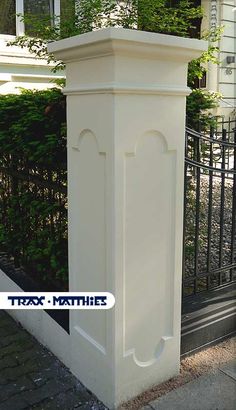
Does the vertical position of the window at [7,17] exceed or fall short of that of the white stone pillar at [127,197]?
it exceeds it

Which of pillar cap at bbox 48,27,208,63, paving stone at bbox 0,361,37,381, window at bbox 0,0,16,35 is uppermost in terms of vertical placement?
window at bbox 0,0,16,35

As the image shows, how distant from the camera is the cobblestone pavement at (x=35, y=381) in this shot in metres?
2.37

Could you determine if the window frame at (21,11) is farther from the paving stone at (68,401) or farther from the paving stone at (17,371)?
the paving stone at (68,401)

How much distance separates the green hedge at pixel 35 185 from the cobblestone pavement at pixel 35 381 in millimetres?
465

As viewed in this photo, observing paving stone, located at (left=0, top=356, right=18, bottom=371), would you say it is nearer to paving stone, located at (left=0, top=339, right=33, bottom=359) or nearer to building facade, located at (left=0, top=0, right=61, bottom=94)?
paving stone, located at (left=0, top=339, right=33, bottom=359)

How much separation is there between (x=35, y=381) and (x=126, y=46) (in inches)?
76.8

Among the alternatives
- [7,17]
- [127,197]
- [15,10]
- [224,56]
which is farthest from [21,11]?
[127,197]

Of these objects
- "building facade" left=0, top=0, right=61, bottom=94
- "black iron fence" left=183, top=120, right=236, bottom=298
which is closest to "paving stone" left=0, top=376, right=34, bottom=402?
"black iron fence" left=183, top=120, right=236, bottom=298

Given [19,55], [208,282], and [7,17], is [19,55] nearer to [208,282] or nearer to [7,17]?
[7,17]

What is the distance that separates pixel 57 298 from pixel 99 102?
1.38 metres

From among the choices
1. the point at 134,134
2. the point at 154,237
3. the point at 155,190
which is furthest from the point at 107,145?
the point at 154,237

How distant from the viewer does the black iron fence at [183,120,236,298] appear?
268 centimetres

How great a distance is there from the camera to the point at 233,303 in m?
2.89

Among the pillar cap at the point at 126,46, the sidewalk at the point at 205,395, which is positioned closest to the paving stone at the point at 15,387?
the sidewalk at the point at 205,395
